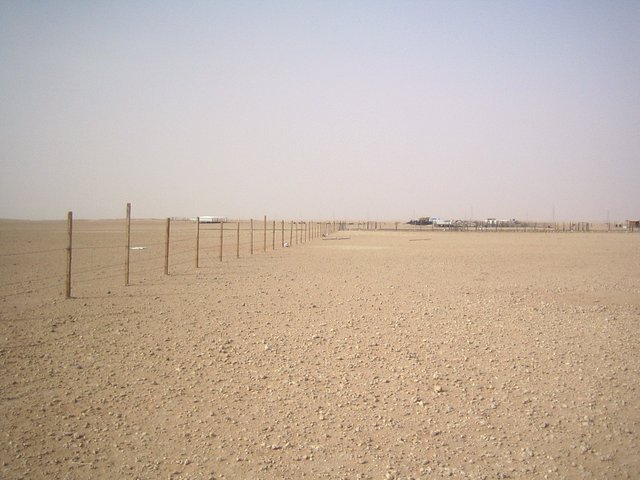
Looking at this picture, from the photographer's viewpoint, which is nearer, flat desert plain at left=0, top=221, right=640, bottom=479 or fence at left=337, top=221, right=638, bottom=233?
flat desert plain at left=0, top=221, right=640, bottom=479

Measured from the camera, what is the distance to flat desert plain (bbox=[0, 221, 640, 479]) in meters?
4.05

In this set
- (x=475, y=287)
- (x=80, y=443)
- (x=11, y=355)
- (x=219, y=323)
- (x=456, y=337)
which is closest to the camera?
(x=80, y=443)

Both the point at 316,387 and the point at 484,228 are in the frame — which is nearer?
the point at 316,387

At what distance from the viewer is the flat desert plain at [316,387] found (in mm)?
4055

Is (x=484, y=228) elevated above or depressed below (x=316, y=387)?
above

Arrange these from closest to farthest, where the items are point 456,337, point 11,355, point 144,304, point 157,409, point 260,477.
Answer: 1. point 260,477
2. point 157,409
3. point 11,355
4. point 456,337
5. point 144,304

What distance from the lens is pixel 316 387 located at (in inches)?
217

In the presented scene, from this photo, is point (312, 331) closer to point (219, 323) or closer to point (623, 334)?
point (219, 323)

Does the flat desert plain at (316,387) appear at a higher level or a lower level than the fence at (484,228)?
lower

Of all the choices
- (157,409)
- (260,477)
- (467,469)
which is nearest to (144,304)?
(157,409)

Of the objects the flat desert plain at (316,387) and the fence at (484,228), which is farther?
the fence at (484,228)

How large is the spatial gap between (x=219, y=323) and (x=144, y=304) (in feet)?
7.86

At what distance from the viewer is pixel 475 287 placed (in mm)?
12938

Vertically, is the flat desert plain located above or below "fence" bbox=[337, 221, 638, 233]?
below
